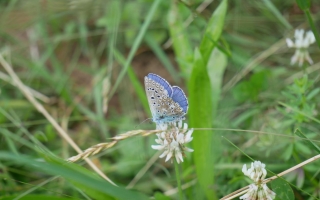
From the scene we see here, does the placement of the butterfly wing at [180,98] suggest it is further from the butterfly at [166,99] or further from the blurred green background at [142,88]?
the blurred green background at [142,88]

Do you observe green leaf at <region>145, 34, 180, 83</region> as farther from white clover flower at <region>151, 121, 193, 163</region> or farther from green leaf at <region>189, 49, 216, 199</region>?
white clover flower at <region>151, 121, 193, 163</region>

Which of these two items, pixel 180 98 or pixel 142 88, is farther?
pixel 142 88

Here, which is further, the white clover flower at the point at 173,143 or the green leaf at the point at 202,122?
the green leaf at the point at 202,122

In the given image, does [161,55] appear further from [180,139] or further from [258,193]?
[258,193]

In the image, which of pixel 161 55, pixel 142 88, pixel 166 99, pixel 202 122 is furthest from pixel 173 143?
pixel 161 55

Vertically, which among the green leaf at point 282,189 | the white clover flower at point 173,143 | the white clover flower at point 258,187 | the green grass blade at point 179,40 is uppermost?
the green grass blade at point 179,40

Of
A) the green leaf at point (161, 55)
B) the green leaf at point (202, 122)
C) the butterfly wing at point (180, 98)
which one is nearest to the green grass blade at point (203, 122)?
the green leaf at point (202, 122)
